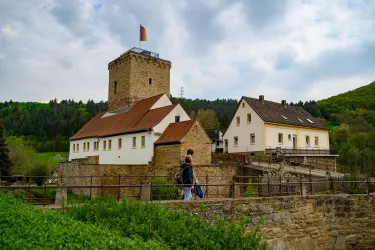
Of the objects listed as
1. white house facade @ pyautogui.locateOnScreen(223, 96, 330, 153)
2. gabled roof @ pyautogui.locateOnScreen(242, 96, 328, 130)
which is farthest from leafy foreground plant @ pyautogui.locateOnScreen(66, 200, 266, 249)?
gabled roof @ pyautogui.locateOnScreen(242, 96, 328, 130)

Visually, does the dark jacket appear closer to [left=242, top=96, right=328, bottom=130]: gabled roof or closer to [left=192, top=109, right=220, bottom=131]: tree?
[left=242, top=96, right=328, bottom=130]: gabled roof

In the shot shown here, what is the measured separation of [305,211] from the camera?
45.3 feet

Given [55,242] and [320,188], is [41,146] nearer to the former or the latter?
[320,188]

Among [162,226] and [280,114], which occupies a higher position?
[280,114]

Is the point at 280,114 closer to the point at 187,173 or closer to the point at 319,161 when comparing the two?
the point at 319,161

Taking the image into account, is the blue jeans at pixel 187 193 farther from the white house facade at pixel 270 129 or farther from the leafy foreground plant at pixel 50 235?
the white house facade at pixel 270 129

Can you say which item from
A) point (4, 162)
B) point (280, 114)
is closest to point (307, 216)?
point (280, 114)

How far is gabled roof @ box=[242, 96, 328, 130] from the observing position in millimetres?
38281

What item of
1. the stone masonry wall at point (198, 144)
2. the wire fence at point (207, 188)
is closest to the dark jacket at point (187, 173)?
the wire fence at point (207, 188)

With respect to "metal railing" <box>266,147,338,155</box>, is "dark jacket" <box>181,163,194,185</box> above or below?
below

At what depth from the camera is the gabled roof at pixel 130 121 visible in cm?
2972

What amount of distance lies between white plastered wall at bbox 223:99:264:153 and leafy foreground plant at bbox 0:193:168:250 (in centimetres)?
3160

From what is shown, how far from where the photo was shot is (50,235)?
5855 millimetres

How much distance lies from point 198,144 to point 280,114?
16.7 m
